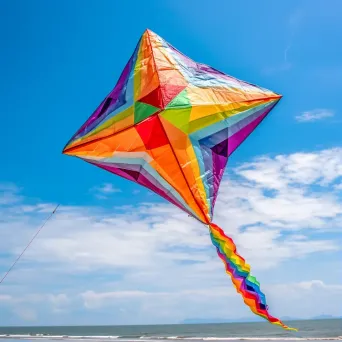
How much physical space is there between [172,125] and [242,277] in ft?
9.32

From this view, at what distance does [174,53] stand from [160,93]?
1.31 meters

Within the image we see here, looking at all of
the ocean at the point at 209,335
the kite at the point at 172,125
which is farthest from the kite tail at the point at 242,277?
the ocean at the point at 209,335

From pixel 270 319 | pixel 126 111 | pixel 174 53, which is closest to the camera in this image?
pixel 270 319

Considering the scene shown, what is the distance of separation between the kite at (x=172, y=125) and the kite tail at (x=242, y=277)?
0.63 metres

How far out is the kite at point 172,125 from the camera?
822 centimetres

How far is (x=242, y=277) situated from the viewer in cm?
687

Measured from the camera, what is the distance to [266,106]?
→ 898 centimetres

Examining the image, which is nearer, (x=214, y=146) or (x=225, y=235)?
(x=225, y=235)

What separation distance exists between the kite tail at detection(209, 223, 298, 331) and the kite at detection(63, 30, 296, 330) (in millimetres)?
630

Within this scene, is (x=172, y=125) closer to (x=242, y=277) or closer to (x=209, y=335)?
(x=242, y=277)

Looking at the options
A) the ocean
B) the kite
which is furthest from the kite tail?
the ocean

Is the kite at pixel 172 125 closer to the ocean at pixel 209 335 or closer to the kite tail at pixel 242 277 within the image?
the kite tail at pixel 242 277

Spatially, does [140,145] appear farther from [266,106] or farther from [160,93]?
[266,106]

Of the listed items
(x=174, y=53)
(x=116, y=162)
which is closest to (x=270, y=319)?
(x=116, y=162)
